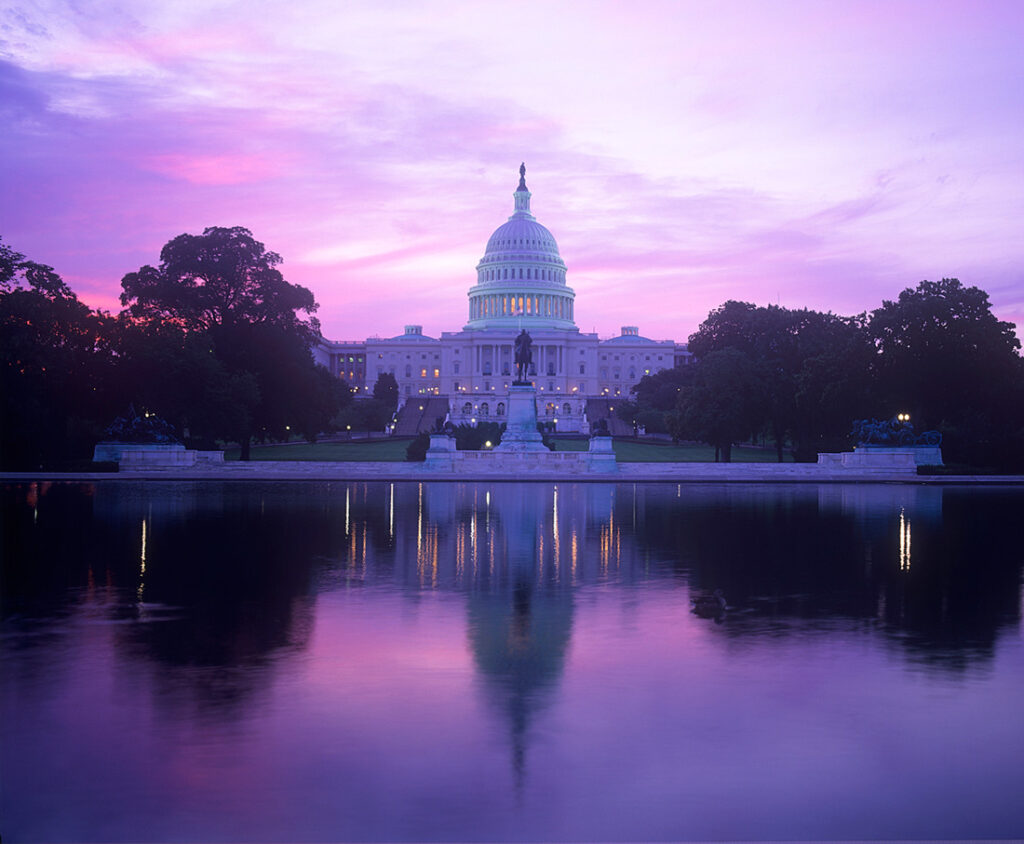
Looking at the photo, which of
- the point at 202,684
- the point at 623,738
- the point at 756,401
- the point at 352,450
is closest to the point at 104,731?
the point at 202,684

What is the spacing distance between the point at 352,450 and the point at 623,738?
75.3 metres

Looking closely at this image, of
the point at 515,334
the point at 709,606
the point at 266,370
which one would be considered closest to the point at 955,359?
the point at 266,370

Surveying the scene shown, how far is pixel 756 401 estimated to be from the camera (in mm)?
67625

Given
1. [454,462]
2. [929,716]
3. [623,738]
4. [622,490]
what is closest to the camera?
[623,738]

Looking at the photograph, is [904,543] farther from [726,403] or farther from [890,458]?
[726,403]

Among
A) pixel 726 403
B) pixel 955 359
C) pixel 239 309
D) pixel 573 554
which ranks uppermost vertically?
pixel 239 309

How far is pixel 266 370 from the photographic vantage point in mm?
66750

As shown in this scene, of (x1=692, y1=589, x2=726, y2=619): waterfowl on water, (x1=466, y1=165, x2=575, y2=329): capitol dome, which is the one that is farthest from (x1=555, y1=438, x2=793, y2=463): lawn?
(x1=466, y1=165, x2=575, y2=329): capitol dome

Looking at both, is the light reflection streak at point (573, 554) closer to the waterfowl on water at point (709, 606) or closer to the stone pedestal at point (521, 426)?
the waterfowl on water at point (709, 606)

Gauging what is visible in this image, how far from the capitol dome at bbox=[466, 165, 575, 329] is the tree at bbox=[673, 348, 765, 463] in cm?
12309

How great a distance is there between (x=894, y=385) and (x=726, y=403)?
10153 mm

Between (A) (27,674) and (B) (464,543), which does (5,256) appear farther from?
(A) (27,674)

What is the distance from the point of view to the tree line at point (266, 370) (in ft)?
189

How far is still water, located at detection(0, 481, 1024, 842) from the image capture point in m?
7.45
